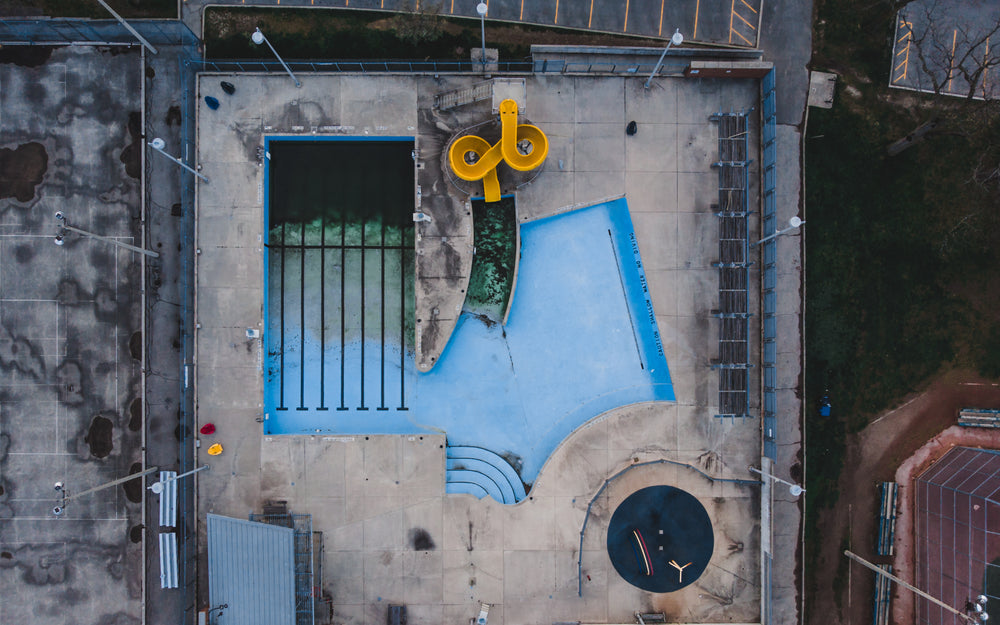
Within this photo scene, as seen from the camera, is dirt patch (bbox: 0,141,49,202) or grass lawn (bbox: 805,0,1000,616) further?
grass lawn (bbox: 805,0,1000,616)

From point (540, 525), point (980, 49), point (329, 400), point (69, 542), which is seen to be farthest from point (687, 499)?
point (69, 542)

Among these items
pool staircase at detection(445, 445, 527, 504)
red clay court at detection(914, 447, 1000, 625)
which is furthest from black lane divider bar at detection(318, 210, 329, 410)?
red clay court at detection(914, 447, 1000, 625)

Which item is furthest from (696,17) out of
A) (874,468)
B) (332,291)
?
(874,468)

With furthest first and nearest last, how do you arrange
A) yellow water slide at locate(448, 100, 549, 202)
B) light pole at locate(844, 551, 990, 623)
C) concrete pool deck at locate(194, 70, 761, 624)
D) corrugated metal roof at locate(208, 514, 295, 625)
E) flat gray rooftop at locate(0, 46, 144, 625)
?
flat gray rooftop at locate(0, 46, 144, 625)
concrete pool deck at locate(194, 70, 761, 624)
yellow water slide at locate(448, 100, 549, 202)
corrugated metal roof at locate(208, 514, 295, 625)
light pole at locate(844, 551, 990, 623)

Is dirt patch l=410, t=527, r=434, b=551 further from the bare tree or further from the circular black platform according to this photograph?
the bare tree

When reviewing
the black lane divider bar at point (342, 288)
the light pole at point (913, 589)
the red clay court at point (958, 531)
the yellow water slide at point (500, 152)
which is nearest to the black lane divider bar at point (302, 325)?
the black lane divider bar at point (342, 288)

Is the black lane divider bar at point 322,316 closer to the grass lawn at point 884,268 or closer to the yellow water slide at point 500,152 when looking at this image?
the yellow water slide at point 500,152
